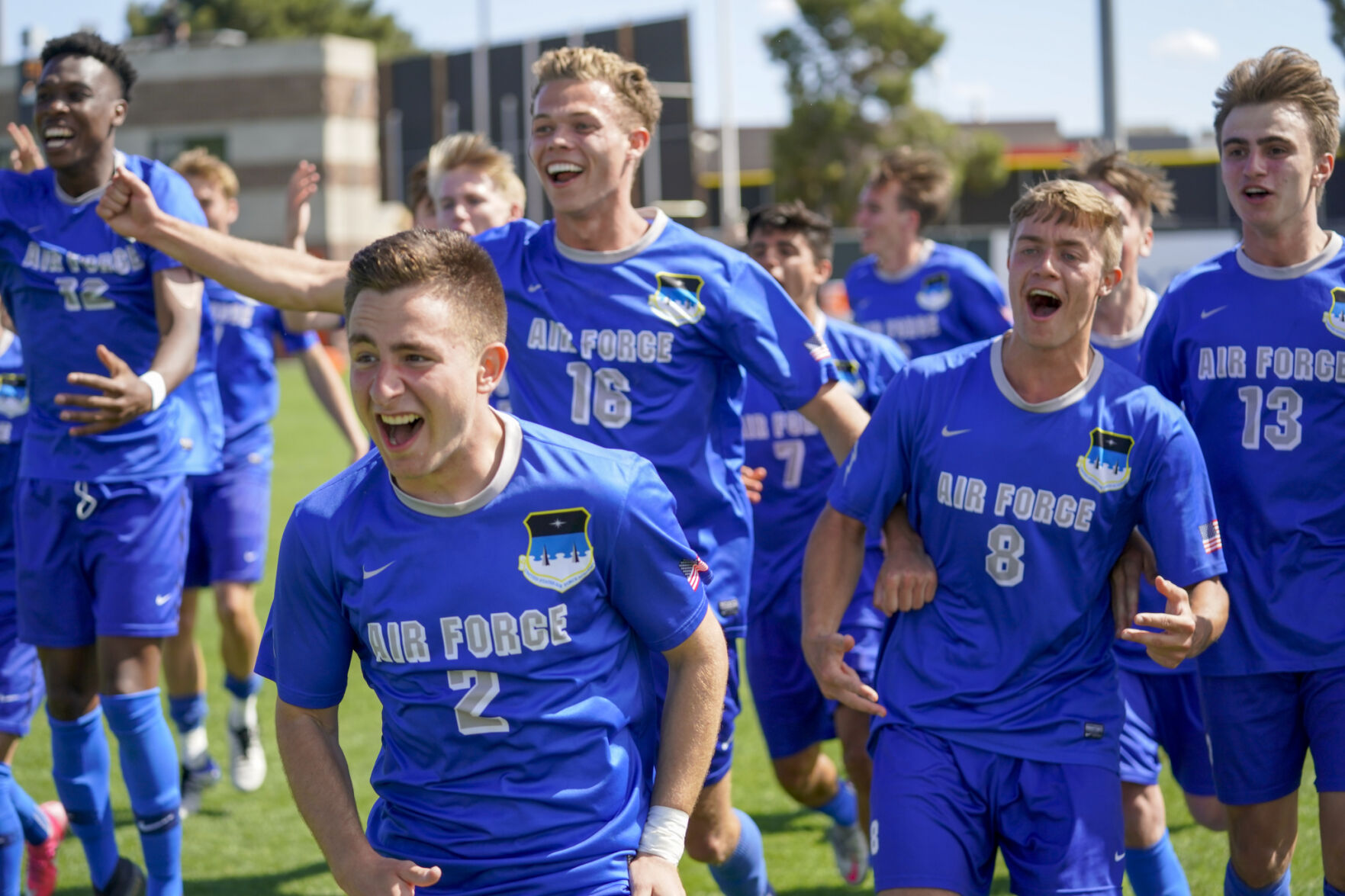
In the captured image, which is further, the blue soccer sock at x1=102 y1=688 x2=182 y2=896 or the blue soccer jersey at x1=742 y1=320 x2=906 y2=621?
the blue soccer jersey at x1=742 y1=320 x2=906 y2=621

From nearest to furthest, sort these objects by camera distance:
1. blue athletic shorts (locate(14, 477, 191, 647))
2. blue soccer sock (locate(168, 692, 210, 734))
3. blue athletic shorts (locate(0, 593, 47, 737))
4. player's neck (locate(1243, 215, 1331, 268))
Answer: player's neck (locate(1243, 215, 1331, 268)) → blue athletic shorts (locate(14, 477, 191, 647)) → blue athletic shorts (locate(0, 593, 47, 737)) → blue soccer sock (locate(168, 692, 210, 734))

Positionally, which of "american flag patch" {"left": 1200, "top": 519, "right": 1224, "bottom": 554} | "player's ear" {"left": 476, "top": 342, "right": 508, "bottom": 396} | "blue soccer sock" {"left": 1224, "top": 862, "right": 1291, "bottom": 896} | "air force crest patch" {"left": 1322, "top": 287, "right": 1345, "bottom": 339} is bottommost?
"blue soccer sock" {"left": 1224, "top": 862, "right": 1291, "bottom": 896}

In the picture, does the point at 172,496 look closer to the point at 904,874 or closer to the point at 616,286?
the point at 616,286

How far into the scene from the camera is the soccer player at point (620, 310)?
4145 mm

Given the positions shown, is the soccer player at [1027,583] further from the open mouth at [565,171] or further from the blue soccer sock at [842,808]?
the blue soccer sock at [842,808]

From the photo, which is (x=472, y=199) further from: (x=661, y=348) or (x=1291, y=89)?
(x=1291, y=89)

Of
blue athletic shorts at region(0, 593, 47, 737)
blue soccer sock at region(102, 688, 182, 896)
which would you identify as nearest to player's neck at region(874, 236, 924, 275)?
blue soccer sock at region(102, 688, 182, 896)

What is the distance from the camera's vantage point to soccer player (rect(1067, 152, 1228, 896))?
438 centimetres

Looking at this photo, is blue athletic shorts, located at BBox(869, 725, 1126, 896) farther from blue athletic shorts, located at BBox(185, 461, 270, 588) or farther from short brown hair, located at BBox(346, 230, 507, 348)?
blue athletic shorts, located at BBox(185, 461, 270, 588)

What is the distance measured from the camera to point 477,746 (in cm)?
279

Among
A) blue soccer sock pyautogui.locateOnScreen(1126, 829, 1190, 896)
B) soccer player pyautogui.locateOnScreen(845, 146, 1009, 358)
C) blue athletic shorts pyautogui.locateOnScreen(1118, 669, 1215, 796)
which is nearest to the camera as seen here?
blue soccer sock pyautogui.locateOnScreen(1126, 829, 1190, 896)

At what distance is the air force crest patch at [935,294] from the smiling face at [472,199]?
9.49 feet

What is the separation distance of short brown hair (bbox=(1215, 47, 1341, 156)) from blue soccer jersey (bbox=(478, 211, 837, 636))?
1.40 metres

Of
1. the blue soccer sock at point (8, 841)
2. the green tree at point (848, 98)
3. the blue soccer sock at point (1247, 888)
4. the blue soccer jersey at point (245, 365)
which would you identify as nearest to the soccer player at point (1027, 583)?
the blue soccer sock at point (1247, 888)
